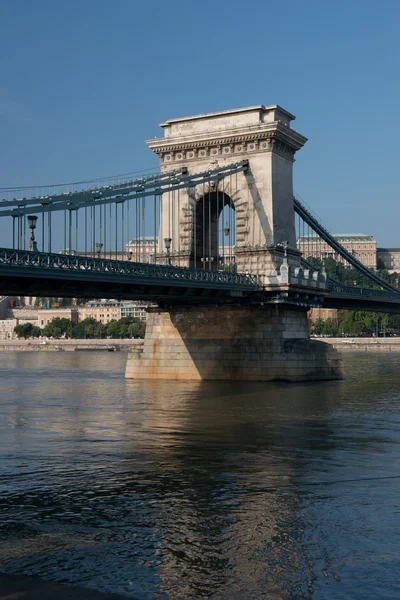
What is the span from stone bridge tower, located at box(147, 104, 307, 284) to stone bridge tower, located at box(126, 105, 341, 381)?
0.21 ft

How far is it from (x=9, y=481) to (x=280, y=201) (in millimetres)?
39152

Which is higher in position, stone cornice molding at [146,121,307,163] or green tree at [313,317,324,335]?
stone cornice molding at [146,121,307,163]

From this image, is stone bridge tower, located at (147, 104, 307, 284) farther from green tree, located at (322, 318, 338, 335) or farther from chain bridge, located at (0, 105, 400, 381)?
green tree, located at (322, 318, 338, 335)

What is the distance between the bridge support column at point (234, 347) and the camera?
5166 centimetres

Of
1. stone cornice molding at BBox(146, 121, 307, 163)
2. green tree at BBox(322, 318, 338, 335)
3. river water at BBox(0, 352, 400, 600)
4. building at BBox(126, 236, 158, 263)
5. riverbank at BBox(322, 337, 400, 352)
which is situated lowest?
river water at BBox(0, 352, 400, 600)

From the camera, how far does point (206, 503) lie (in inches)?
648

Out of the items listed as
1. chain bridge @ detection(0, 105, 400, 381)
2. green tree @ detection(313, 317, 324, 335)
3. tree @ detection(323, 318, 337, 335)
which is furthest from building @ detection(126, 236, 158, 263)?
green tree @ detection(313, 317, 324, 335)

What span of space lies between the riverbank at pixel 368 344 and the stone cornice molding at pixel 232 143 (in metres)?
94.1

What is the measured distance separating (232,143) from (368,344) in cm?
10519

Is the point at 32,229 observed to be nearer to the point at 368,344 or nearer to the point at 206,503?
the point at 206,503

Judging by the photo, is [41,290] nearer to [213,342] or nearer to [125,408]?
[125,408]

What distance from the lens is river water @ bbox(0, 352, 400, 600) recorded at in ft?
38.5

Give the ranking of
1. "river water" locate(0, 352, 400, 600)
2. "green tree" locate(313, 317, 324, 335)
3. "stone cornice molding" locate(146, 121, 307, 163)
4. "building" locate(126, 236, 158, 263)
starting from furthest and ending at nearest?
1. "green tree" locate(313, 317, 324, 335)
2. "stone cornice molding" locate(146, 121, 307, 163)
3. "building" locate(126, 236, 158, 263)
4. "river water" locate(0, 352, 400, 600)

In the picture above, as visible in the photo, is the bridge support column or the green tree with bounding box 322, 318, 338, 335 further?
the green tree with bounding box 322, 318, 338, 335
